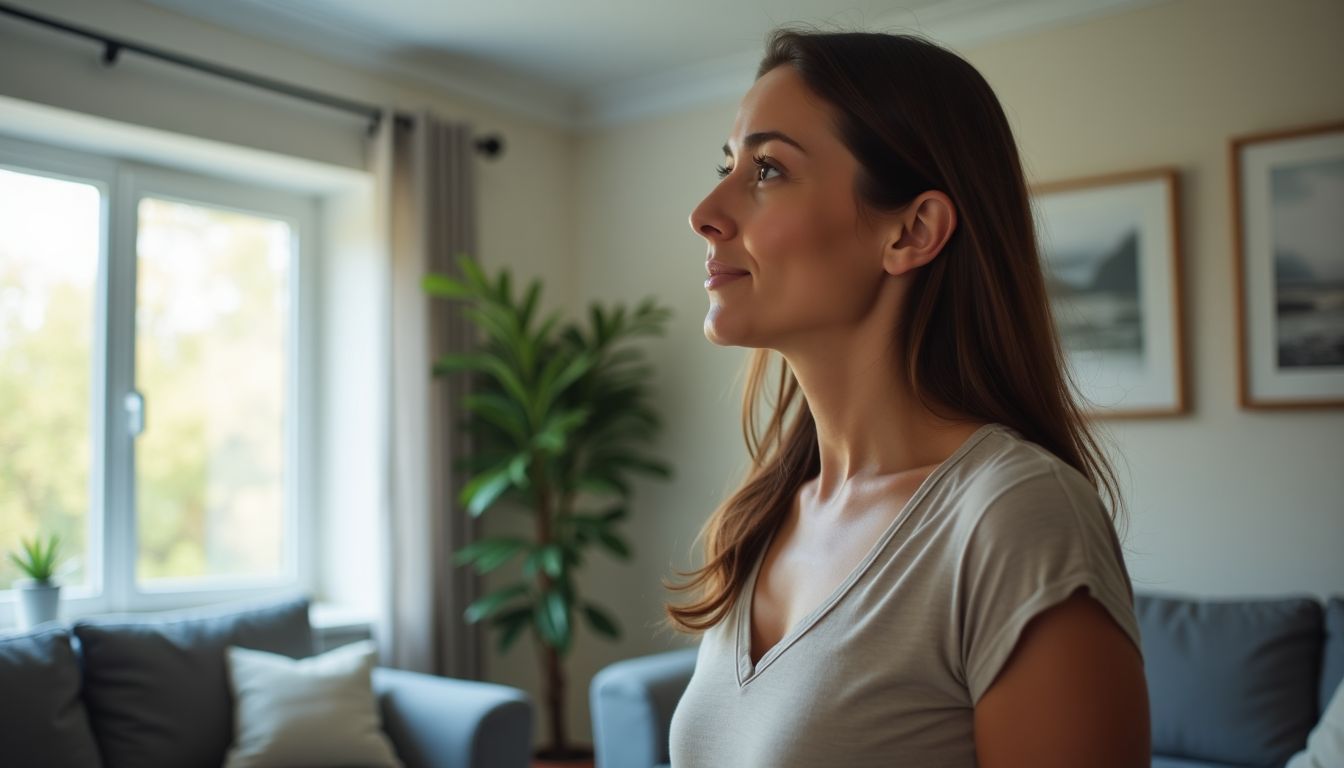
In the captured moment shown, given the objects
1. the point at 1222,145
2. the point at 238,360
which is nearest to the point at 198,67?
the point at 238,360

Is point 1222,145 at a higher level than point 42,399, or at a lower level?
higher

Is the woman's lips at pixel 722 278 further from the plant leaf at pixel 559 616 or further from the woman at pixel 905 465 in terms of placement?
the plant leaf at pixel 559 616

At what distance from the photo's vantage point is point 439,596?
384cm

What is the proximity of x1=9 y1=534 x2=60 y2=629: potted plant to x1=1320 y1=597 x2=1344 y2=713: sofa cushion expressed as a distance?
10.7ft

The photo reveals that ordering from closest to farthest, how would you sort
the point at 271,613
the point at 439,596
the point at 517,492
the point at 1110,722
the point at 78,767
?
1. the point at 1110,722
2. the point at 78,767
3. the point at 271,613
4. the point at 439,596
5. the point at 517,492

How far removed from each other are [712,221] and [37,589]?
2.66m

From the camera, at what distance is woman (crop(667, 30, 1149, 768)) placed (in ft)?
2.34

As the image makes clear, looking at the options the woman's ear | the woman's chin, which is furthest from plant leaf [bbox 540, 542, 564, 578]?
the woman's ear

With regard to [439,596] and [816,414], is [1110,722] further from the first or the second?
[439,596]

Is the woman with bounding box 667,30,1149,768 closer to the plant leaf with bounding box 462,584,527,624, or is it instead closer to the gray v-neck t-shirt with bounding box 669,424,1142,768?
the gray v-neck t-shirt with bounding box 669,424,1142,768

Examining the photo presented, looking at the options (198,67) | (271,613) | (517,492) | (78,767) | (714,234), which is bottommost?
(78,767)

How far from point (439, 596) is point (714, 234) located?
311 cm

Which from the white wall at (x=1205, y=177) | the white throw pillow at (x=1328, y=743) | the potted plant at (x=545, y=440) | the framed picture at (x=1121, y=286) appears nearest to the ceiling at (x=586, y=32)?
the white wall at (x=1205, y=177)

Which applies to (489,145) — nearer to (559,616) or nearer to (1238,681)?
(559,616)
